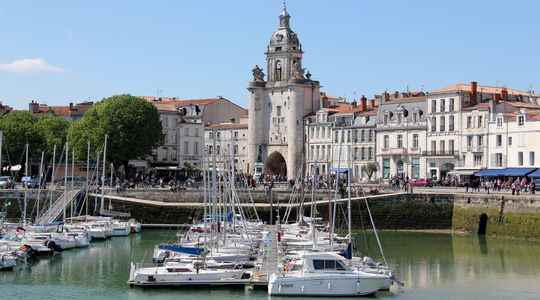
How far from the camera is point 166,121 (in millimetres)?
98312

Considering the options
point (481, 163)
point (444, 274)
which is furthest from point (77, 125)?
point (444, 274)

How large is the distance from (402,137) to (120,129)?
21.5 meters

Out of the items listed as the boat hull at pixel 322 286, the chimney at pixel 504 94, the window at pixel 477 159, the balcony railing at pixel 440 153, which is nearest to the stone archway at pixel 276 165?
the balcony railing at pixel 440 153

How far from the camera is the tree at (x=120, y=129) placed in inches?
3265

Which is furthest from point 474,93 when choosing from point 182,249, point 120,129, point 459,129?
point 182,249

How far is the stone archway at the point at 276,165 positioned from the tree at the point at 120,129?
9.52 metres

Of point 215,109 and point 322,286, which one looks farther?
point 215,109

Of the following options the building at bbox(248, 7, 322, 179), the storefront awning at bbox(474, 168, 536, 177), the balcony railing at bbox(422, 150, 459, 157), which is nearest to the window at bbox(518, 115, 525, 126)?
the storefront awning at bbox(474, 168, 536, 177)

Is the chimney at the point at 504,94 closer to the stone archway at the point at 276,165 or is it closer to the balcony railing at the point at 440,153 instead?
the balcony railing at the point at 440,153

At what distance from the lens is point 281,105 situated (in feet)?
288

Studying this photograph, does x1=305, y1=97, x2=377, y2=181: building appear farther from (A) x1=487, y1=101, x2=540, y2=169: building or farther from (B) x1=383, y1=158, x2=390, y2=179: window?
(A) x1=487, y1=101, x2=540, y2=169: building

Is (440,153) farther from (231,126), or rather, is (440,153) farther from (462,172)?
(231,126)

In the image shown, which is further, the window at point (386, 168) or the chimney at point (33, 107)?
the chimney at point (33, 107)

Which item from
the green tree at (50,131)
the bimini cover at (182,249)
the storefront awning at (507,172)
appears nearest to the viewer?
the bimini cover at (182,249)
